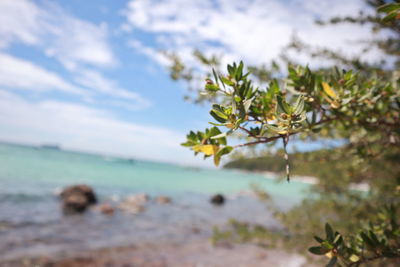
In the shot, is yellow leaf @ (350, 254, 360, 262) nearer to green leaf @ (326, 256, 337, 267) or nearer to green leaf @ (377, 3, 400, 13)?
green leaf @ (326, 256, 337, 267)

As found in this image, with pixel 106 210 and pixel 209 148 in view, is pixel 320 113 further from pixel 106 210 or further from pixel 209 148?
pixel 106 210

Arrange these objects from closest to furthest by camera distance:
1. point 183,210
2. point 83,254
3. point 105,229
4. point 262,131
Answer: point 262,131 < point 83,254 < point 105,229 < point 183,210

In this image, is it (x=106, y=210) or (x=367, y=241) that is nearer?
(x=367, y=241)

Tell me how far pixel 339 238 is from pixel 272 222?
49.0ft

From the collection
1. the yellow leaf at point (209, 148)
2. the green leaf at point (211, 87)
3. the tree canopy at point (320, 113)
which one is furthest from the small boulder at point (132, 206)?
the green leaf at point (211, 87)

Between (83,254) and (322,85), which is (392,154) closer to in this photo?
(322,85)

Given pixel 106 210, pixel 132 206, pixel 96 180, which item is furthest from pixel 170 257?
pixel 96 180

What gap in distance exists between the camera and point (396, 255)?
1169 mm

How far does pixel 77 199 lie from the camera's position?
524 inches

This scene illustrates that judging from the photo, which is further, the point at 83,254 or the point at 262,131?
the point at 83,254

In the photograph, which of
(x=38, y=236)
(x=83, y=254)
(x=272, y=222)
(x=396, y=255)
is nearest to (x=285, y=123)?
(x=396, y=255)

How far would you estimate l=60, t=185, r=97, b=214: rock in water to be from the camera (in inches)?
504

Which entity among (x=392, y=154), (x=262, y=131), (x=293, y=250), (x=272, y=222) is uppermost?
(x=392, y=154)

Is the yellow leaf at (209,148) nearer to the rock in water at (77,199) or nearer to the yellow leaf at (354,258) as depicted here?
the yellow leaf at (354,258)
